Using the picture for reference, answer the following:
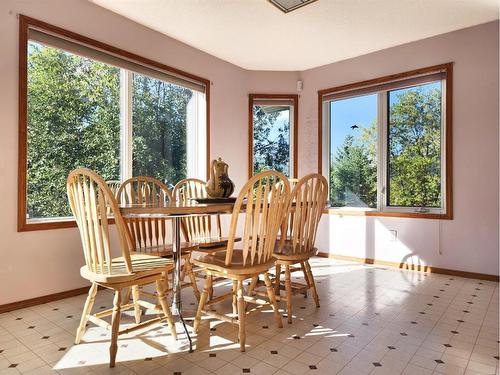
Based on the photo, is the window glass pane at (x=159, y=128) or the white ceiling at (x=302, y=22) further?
the window glass pane at (x=159, y=128)

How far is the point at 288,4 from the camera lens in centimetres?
310

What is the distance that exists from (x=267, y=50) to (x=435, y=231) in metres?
3.04

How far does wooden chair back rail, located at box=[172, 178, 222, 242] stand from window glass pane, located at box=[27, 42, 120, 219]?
0.85 metres

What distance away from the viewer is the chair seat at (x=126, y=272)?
1784mm

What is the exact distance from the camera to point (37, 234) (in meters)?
2.86

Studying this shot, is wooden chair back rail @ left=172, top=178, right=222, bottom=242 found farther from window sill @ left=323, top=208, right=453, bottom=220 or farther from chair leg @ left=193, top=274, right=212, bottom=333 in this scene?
window sill @ left=323, top=208, right=453, bottom=220

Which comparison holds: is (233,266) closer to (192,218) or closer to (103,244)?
(103,244)

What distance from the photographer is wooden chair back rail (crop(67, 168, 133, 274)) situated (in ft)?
5.55

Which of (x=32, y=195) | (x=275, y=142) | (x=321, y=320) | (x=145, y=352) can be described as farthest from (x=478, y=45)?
(x=32, y=195)

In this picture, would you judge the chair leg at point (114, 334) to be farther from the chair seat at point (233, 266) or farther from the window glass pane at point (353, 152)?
the window glass pane at point (353, 152)

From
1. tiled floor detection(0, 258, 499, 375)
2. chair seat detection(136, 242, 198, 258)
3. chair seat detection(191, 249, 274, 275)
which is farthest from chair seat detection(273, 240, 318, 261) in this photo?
chair seat detection(136, 242, 198, 258)

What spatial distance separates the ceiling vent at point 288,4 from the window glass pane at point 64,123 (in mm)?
1794

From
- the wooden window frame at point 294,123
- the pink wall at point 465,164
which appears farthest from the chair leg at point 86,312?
the pink wall at point 465,164

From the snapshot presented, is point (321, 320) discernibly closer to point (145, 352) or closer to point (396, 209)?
point (145, 352)
